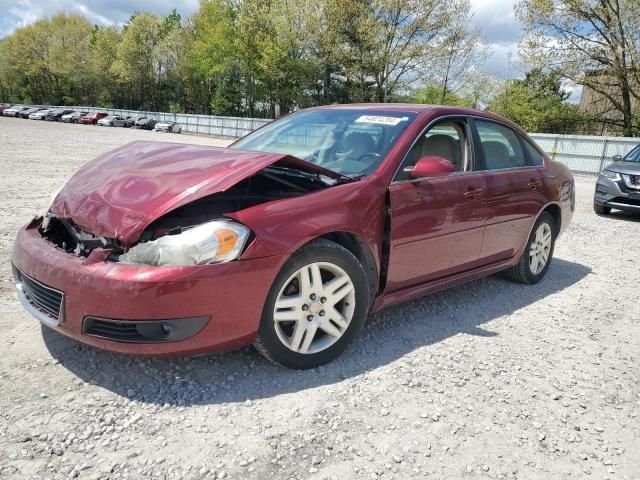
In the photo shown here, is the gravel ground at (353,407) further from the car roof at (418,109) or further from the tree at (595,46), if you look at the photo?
the tree at (595,46)

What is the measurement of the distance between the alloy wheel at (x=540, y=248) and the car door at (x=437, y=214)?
3.53ft

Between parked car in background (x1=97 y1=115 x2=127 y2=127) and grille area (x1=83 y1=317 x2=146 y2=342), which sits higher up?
parked car in background (x1=97 y1=115 x2=127 y2=127)

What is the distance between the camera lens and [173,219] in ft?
8.30

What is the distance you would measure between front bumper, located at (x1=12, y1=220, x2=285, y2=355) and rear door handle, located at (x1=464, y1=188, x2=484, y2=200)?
5.64ft

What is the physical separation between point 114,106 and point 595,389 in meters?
75.7

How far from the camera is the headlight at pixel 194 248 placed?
7.65 ft

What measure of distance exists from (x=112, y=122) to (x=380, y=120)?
50.8 m

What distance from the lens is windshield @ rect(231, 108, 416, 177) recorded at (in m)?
3.28

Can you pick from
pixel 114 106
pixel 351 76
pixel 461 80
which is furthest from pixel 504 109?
pixel 114 106

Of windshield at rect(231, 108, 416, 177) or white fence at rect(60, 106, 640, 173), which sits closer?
windshield at rect(231, 108, 416, 177)

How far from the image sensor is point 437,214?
3.35 meters

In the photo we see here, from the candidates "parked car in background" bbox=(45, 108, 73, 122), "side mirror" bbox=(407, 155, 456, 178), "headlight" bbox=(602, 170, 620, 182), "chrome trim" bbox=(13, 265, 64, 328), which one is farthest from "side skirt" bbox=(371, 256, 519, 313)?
"parked car in background" bbox=(45, 108, 73, 122)

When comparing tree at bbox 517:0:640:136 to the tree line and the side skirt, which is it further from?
the side skirt

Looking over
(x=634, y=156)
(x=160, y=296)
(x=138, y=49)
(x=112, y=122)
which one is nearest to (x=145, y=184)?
(x=160, y=296)
